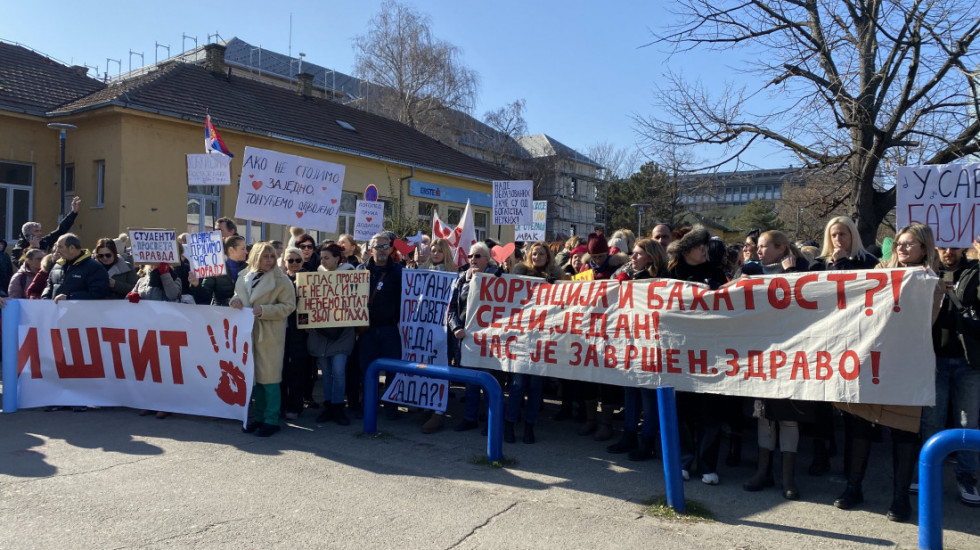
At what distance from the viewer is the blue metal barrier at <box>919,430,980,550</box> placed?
12.7ft

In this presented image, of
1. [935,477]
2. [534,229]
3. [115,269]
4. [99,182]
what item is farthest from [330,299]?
[99,182]

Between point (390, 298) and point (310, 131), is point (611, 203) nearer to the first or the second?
point (310, 131)

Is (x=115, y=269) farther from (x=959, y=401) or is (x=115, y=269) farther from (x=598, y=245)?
(x=959, y=401)

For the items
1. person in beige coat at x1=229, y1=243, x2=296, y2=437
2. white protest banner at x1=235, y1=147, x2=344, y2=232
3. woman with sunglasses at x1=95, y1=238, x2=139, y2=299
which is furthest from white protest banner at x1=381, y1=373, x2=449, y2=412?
woman with sunglasses at x1=95, y1=238, x2=139, y2=299

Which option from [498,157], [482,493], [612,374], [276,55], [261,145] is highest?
[276,55]

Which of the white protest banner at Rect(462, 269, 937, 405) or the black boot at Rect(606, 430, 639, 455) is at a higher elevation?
the white protest banner at Rect(462, 269, 937, 405)

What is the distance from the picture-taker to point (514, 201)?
14359 millimetres

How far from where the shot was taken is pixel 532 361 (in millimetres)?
6359

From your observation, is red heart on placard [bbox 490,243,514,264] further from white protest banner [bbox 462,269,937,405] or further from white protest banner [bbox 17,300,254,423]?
white protest banner [bbox 17,300,254,423]

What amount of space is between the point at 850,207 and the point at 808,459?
8.99 meters

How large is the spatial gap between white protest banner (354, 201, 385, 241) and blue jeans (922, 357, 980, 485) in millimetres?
8786

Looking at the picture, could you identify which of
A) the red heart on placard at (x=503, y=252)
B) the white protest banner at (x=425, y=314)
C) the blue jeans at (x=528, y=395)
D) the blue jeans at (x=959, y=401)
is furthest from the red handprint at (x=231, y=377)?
the blue jeans at (x=959, y=401)

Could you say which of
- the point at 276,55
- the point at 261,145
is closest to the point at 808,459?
the point at 261,145

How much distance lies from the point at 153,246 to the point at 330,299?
2071 mm
